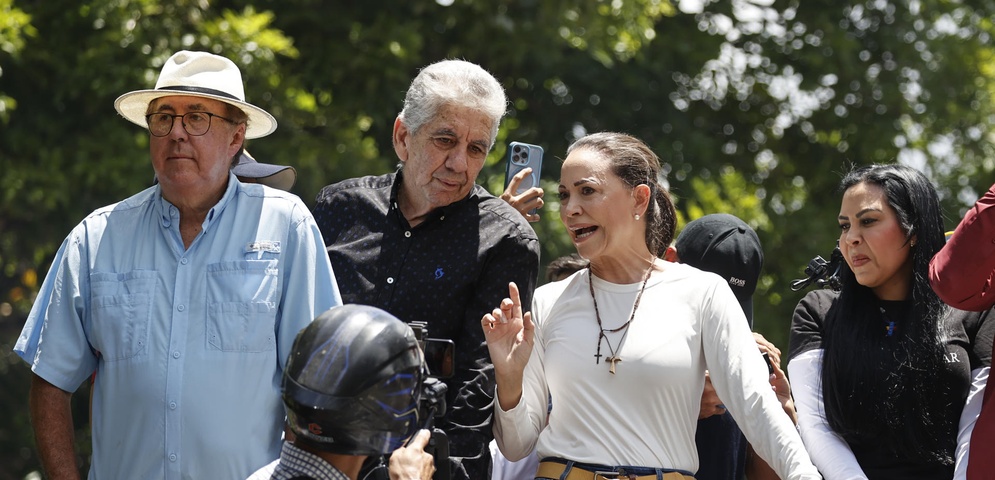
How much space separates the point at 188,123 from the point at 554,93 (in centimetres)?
797

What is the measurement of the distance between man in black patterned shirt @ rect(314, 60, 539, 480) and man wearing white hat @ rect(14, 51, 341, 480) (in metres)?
0.36

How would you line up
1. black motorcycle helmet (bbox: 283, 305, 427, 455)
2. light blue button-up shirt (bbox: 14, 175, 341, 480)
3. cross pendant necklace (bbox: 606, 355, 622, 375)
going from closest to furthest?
black motorcycle helmet (bbox: 283, 305, 427, 455) → light blue button-up shirt (bbox: 14, 175, 341, 480) → cross pendant necklace (bbox: 606, 355, 622, 375)

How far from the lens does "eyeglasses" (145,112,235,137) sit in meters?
3.99

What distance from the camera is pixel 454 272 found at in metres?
4.14

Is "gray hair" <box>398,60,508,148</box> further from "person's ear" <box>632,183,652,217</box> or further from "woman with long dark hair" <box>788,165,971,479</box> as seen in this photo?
"woman with long dark hair" <box>788,165,971,479</box>

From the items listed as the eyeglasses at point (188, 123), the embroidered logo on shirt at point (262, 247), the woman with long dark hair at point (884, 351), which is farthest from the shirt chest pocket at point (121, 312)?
the woman with long dark hair at point (884, 351)

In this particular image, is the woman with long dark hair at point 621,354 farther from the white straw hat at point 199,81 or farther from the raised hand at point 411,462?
the white straw hat at point 199,81

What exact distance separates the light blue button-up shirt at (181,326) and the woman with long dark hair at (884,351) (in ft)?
5.56

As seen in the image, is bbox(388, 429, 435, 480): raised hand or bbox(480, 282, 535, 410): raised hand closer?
bbox(388, 429, 435, 480): raised hand

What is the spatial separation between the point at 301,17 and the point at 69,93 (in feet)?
6.36

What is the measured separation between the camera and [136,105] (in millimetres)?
4207

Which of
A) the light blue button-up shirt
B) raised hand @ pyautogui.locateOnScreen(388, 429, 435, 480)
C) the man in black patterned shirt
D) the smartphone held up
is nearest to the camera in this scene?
raised hand @ pyautogui.locateOnScreen(388, 429, 435, 480)

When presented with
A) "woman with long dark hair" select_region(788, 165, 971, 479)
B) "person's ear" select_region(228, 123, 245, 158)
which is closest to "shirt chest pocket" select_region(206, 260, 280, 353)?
"person's ear" select_region(228, 123, 245, 158)

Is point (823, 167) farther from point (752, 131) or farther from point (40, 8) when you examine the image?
point (40, 8)
